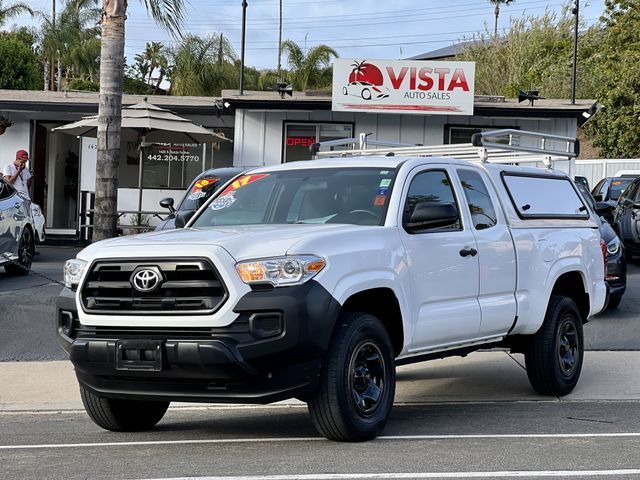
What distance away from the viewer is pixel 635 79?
135 feet

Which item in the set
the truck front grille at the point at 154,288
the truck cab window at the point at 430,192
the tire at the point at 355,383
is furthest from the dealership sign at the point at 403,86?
the truck front grille at the point at 154,288

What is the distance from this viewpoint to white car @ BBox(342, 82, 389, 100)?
20859 millimetres

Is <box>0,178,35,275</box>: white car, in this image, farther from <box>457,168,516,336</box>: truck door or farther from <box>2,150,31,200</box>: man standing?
<box>457,168,516,336</box>: truck door

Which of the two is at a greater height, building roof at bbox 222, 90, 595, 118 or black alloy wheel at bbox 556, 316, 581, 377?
building roof at bbox 222, 90, 595, 118

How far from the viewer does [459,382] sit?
10234 mm

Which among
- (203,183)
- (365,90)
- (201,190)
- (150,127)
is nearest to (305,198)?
(201,190)

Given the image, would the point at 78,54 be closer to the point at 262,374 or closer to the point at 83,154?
the point at 83,154

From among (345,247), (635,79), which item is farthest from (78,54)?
(345,247)

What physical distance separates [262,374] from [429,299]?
5.31 feet

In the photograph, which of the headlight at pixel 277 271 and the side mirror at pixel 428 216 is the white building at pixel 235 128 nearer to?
the side mirror at pixel 428 216

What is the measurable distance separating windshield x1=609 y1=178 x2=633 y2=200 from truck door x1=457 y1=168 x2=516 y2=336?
50.9 feet

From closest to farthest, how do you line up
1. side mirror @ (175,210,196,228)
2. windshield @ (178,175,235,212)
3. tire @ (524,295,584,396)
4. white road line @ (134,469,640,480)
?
1. white road line @ (134,469,640,480)
2. tire @ (524,295,584,396)
3. side mirror @ (175,210,196,228)
4. windshield @ (178,175,235,212)

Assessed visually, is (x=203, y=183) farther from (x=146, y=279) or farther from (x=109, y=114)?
(x=146, y=279)

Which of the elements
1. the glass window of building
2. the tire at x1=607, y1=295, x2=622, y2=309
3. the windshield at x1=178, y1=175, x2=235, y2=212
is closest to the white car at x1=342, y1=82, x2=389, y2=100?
the glass window of building
